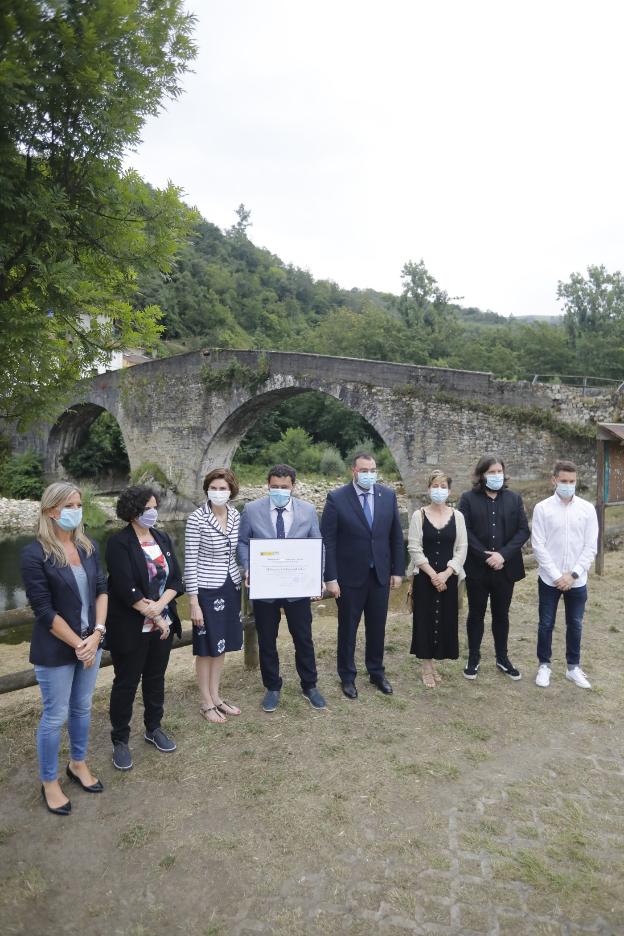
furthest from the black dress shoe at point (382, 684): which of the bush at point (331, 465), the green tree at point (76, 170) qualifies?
the bush at point (331, 465)

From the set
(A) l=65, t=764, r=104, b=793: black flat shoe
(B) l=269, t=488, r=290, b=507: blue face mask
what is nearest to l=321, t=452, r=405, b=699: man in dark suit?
(B) l=269, t=488, r=290, b=507: blue face mask

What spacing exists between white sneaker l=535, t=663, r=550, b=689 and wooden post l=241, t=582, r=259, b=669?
201cm

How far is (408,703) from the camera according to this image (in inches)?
147

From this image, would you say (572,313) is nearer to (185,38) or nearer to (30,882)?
(185,38)

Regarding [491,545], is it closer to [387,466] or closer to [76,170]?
[76,170]

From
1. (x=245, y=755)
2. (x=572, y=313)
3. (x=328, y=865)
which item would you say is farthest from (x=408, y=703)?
(x=572, y=313)

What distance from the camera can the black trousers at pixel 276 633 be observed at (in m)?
3.59

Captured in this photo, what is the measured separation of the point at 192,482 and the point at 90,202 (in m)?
15.7

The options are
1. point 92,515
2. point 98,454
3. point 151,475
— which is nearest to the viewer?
point 92,515

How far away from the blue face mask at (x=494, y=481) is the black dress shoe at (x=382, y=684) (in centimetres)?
151

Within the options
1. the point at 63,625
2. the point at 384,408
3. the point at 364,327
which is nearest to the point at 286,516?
the point at 63,625

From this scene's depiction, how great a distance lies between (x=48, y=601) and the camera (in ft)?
8.42

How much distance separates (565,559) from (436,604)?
946mm

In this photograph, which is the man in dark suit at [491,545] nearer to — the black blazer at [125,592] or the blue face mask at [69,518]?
the black blazer at [125,592]
